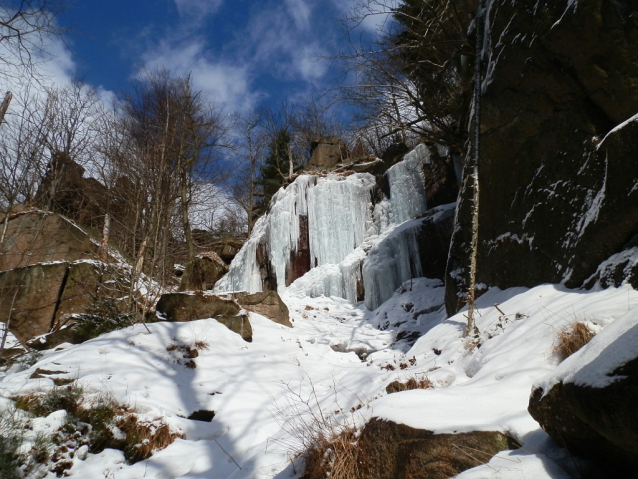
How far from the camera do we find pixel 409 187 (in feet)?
42.6

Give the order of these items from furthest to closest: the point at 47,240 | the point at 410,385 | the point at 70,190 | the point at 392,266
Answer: the point at 70,190, the point at 392,266, the point at 47,240, the point at 410,385

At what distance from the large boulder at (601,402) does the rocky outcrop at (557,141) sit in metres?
2.56

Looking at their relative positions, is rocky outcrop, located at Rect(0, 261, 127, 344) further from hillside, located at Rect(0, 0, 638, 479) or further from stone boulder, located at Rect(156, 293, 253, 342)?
stone boulder, located at Rect(156, 293, 253, 342)

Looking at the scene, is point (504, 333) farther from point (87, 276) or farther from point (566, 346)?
point (87, 276)

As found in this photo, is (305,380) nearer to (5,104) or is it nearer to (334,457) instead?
(334,457)

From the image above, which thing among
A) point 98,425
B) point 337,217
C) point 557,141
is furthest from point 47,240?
point 557,141

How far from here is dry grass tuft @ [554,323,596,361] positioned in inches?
109

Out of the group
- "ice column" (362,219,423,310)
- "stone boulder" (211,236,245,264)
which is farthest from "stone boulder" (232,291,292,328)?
"stone boulder" (211,236,245,264)

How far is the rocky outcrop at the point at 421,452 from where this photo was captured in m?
1.88

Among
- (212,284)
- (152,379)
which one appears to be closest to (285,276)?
(212,284)

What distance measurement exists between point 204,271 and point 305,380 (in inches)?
355

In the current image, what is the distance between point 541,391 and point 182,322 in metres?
6.08

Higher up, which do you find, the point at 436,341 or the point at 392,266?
the point at 392,266

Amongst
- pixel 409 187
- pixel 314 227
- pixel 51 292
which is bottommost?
pixel 51 292
